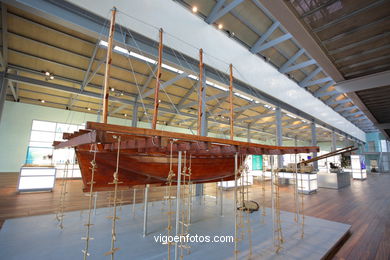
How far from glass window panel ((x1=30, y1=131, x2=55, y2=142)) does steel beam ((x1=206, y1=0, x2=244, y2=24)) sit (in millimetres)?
12830

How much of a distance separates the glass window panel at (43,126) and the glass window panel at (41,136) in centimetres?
26

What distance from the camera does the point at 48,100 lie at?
10906mm

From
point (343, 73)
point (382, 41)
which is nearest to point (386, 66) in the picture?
point (343, 73)

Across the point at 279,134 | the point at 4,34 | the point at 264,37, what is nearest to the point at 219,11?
the point at 264,37

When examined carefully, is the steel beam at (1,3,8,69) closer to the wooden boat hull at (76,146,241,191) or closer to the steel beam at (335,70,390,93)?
the wooden boat hull at (76,146,241,191)

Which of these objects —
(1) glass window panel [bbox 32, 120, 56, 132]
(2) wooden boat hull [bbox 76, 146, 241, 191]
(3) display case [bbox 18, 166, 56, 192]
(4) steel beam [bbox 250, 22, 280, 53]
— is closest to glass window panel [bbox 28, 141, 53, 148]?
(1) glass window panel [bbox 32, 120, 56, 132]

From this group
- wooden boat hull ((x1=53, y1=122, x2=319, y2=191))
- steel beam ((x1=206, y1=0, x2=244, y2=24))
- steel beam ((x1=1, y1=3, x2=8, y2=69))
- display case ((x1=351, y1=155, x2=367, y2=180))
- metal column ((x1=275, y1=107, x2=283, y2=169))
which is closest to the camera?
wooden boat hull ((x1=53, y1=122, x2=319, y2=191))

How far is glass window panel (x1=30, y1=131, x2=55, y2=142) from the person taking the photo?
11367 mm

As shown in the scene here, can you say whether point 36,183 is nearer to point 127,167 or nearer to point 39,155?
point 127,167

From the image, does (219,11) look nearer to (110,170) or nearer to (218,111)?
(110,170)

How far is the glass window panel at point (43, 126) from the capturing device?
11.4 m

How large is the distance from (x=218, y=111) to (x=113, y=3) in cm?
873

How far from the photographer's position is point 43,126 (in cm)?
1157

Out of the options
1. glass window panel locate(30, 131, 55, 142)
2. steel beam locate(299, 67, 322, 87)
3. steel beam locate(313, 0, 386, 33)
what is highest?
steel beam locate(299, 67, 322, 87)
